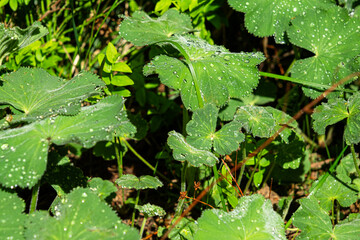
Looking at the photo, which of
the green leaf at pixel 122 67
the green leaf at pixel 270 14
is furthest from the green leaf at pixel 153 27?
the green leaf at pixel 270 14

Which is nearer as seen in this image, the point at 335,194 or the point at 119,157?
the point at 335,194

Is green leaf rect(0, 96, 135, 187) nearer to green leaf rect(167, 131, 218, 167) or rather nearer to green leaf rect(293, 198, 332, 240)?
green leaf rect(167, 131, 218, 167)

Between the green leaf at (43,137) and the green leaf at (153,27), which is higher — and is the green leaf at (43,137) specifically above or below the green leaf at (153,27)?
below

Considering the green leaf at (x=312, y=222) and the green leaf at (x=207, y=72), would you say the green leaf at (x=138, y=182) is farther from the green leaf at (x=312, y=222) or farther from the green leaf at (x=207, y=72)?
the green leaf at (x=312, y=222)

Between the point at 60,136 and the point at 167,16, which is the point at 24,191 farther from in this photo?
the point at 167,16

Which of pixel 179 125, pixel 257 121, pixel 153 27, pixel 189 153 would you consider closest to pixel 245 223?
pixel 189 153

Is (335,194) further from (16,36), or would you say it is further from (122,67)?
(16,36)

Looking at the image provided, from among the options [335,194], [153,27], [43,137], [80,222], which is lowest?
[335,194]

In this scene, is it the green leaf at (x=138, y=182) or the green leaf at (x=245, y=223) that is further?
the green leaf at (x=138, y=182)
